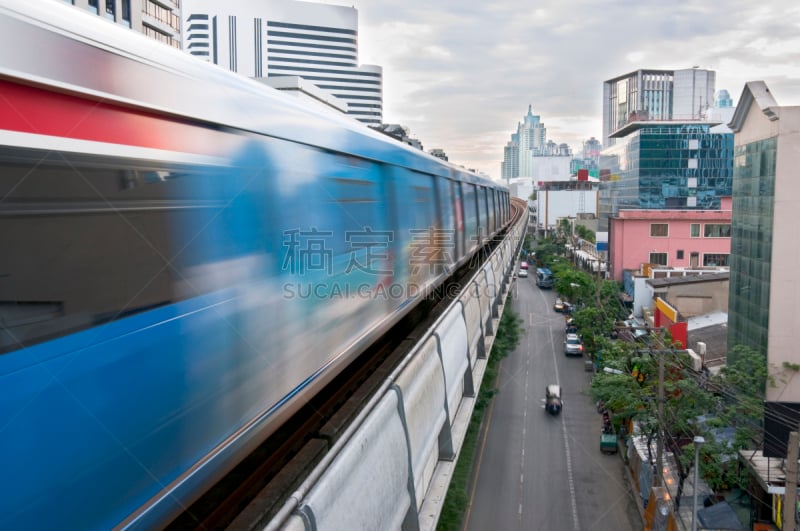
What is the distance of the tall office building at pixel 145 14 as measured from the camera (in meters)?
23.8

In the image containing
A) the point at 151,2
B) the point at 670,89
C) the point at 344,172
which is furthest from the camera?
the point at 670,89

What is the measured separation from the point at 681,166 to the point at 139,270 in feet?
156

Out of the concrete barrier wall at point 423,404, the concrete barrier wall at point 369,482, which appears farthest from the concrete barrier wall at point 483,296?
the concrete barrier wall at point 369,482

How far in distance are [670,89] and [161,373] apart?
5767 inches

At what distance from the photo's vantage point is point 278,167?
12.6 ft

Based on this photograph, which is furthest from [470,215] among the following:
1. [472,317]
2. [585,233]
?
[585,233]

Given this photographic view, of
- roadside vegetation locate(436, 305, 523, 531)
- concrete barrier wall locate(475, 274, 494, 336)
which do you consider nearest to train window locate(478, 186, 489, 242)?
roadside vegetation locate(436, 305, 523, 531)

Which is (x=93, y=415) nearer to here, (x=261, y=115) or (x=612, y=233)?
(x=261, y=115)

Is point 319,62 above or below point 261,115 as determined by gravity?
above

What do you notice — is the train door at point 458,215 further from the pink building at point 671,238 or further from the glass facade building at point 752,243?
the pink building at point 671,238

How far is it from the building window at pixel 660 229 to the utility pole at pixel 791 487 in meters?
32.2

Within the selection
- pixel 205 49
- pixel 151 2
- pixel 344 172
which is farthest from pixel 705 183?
pixel 205 49

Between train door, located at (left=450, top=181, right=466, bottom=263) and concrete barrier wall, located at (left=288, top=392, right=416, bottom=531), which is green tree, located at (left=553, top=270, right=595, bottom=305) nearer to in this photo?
train door, located at (left=450, top=181, right=466, bottom=263)

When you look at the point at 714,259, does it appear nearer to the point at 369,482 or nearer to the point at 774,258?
the point at 774,258
